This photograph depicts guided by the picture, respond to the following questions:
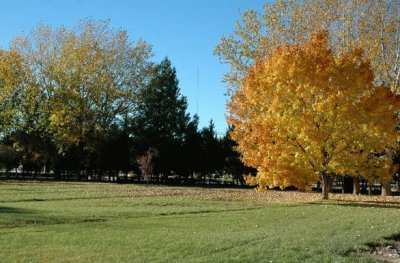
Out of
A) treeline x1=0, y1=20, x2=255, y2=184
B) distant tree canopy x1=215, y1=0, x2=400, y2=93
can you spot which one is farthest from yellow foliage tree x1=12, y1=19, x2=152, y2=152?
distant tree canopy x1=215, y1=0, x2=400, y2=93

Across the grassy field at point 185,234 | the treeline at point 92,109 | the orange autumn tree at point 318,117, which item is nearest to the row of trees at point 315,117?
the orange autumn tree at point 318,117

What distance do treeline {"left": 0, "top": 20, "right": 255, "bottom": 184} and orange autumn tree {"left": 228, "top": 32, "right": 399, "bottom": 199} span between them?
31.4 m

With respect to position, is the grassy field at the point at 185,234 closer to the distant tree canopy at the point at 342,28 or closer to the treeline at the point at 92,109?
the distant tree canopy at the point at 342,28

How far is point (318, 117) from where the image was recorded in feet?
88.8

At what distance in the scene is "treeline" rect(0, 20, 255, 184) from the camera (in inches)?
2283

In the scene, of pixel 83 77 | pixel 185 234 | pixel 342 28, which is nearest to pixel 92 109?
pixel 83 77

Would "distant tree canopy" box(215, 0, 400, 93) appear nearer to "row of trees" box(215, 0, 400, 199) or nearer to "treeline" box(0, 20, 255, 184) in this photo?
"row of trees" box(215, 0, 400, 199)

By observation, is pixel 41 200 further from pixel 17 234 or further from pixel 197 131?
pixel 197 131

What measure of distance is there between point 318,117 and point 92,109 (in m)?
38.1

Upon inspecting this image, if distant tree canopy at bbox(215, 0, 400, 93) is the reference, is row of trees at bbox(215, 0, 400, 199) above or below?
below

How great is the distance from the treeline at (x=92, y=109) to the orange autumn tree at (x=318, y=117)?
3142 centimetres

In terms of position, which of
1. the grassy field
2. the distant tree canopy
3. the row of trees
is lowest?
the grassy field

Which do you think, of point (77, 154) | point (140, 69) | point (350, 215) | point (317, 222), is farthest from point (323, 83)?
point (77, 154)

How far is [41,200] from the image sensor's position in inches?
1041
